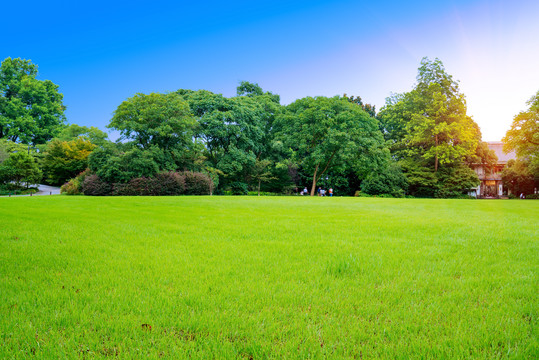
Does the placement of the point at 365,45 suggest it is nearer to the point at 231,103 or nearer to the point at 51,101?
the point at 231,103

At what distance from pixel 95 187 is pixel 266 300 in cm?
2475

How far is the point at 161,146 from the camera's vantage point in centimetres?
2588

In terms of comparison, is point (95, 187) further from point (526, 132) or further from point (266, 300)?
point (526, 132)

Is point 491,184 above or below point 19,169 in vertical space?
above

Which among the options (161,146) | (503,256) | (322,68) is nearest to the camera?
(503,256)

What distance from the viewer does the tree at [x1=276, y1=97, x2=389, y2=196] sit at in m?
25.4

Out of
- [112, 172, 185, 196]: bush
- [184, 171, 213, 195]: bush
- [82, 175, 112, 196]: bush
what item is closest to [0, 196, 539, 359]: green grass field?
[112, 172, 185, 196]: bush

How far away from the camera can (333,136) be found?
2480 centimetres

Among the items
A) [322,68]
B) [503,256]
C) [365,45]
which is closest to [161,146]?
[322,68]

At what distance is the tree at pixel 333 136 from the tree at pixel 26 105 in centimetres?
4442

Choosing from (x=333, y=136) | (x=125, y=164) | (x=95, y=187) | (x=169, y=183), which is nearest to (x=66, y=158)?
(x=95, y=187)

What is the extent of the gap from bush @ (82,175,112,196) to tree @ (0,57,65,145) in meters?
33.2

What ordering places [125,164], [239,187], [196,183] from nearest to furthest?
1. [125,164]
2. [196,183]
3. [239,187]

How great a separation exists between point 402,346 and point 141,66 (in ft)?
89.4
